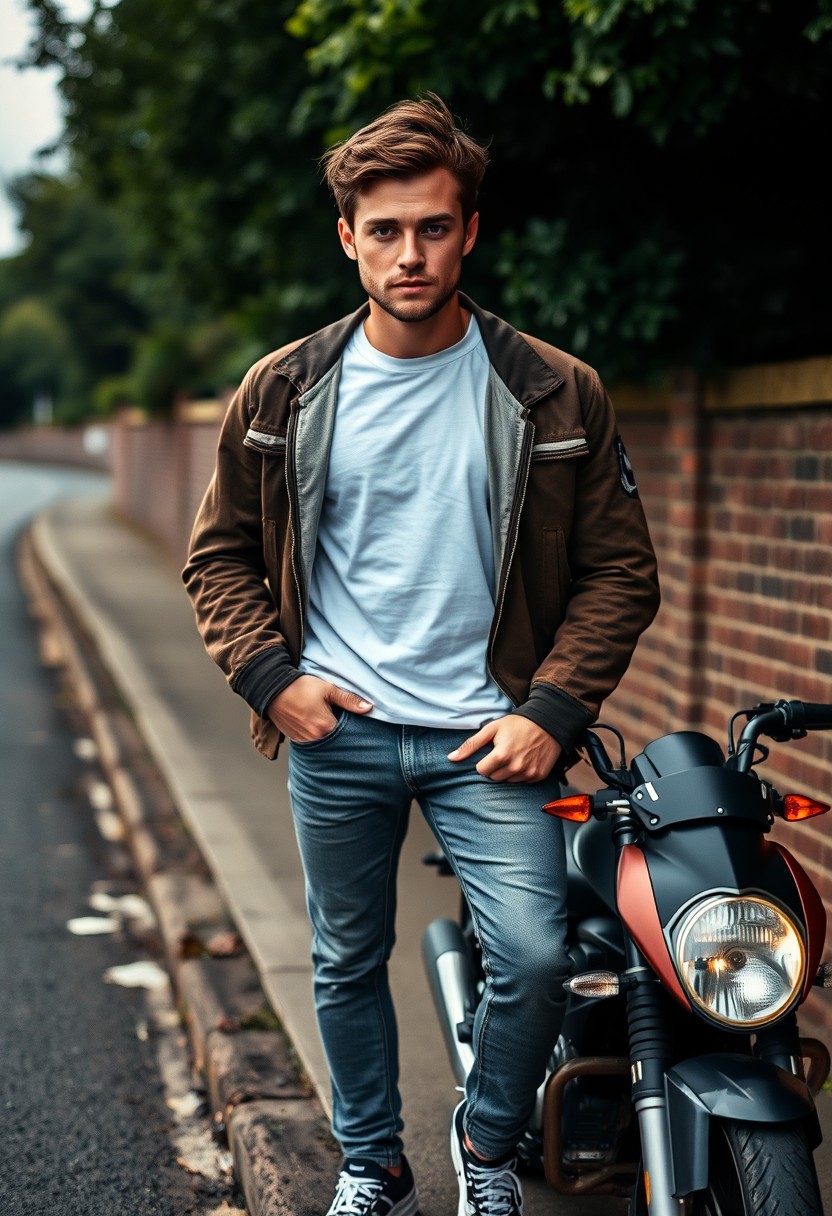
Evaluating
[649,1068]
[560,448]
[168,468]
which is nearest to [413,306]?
[560,448]

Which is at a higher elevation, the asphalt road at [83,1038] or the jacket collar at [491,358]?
the jacket collar at [491,358]

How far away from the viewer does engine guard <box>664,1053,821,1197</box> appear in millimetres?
2199

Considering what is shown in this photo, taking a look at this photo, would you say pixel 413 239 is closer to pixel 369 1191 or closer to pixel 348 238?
pixel 348 238

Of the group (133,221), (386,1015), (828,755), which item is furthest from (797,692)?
(133,221)

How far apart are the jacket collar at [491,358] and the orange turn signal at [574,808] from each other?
2.23ft

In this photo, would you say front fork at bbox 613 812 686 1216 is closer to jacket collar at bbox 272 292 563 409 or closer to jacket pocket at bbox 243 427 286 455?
jacket collar at bbox 272 292 563 409

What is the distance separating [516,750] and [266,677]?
0.47m

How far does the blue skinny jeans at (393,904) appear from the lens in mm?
2600

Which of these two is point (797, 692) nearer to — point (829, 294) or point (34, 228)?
point (829, 294)

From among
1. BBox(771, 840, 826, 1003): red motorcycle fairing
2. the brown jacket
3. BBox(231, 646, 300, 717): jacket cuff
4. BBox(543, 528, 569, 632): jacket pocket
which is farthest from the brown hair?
BBox(771, 840, 826, 1003): red motorcycle fairing

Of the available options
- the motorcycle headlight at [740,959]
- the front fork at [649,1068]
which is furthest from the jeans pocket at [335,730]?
the motorcycle headlight at [740,959]

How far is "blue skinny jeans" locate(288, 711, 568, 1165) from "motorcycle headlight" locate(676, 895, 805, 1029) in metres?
0.36

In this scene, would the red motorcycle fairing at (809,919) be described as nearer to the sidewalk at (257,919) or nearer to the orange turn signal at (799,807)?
the orange turn signal at (799,807)

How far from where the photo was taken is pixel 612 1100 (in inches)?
108
